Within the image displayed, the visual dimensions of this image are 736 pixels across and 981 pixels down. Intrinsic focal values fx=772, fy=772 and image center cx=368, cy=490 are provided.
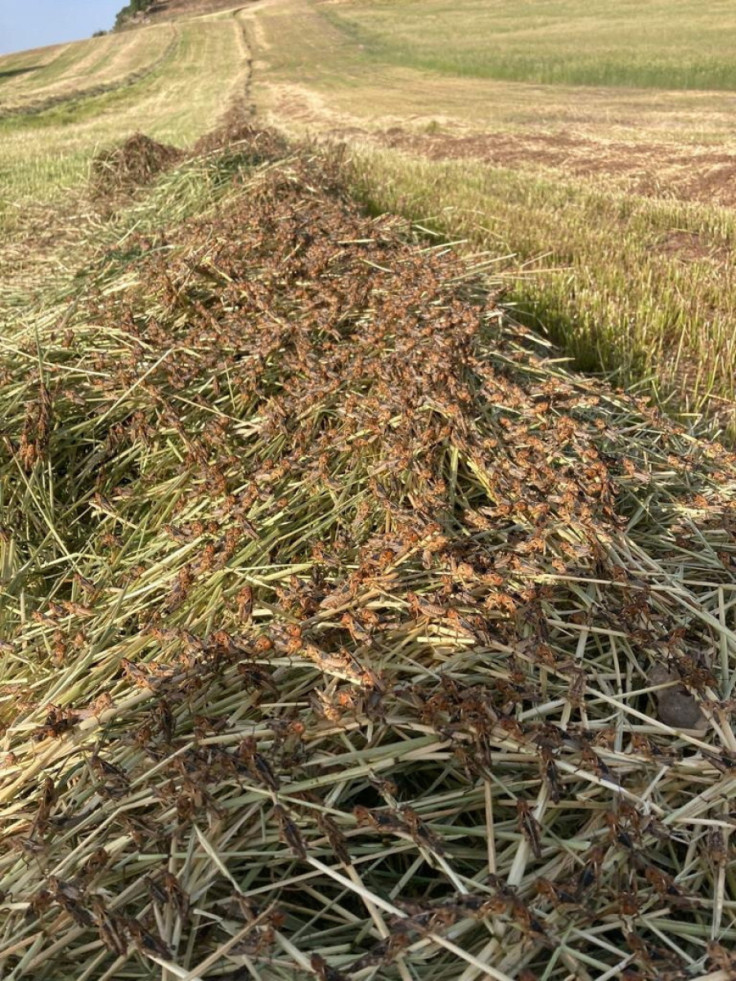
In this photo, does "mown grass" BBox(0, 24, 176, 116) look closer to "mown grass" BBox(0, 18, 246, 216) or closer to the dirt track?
"mown grass" BBox(0, 18, 246, 216)

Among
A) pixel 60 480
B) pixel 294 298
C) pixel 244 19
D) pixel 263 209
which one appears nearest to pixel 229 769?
pixel 60 480

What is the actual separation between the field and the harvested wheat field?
0.01 metres

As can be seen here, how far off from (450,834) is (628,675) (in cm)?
58

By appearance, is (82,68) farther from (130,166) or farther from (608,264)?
(608,264)

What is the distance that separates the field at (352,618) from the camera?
4.30ft

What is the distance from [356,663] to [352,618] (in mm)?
148

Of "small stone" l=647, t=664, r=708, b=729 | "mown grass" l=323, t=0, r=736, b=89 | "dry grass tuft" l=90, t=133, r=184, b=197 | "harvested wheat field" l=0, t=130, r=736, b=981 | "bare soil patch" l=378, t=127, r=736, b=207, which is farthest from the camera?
"mown grass" l=323, t=0, r=736, b=89

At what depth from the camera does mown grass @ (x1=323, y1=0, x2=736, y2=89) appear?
71.9ft

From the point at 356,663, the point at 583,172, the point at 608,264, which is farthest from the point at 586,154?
the point at 356,663

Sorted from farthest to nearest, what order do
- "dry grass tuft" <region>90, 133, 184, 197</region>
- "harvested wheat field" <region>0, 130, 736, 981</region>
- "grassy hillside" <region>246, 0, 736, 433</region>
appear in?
"dry grass tuft" <region>90, 133, 184, 197</region> < "grassy hillside" <region>246, 0, 736, 433</region> < "harvested wheat field" <region>0, 130, 736, 981</region>

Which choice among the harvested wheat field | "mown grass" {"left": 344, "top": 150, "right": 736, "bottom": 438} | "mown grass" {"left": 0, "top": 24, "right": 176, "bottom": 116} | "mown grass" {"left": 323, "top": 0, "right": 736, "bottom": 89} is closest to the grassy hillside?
"mown grass" {"left": 344, "top": 150, "right": 736, "bottom": 438}

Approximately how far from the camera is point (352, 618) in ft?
5.69

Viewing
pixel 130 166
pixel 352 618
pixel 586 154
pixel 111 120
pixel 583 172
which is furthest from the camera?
pixel 111 120

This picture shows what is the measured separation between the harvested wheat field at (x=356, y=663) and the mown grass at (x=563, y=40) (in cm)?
2147
